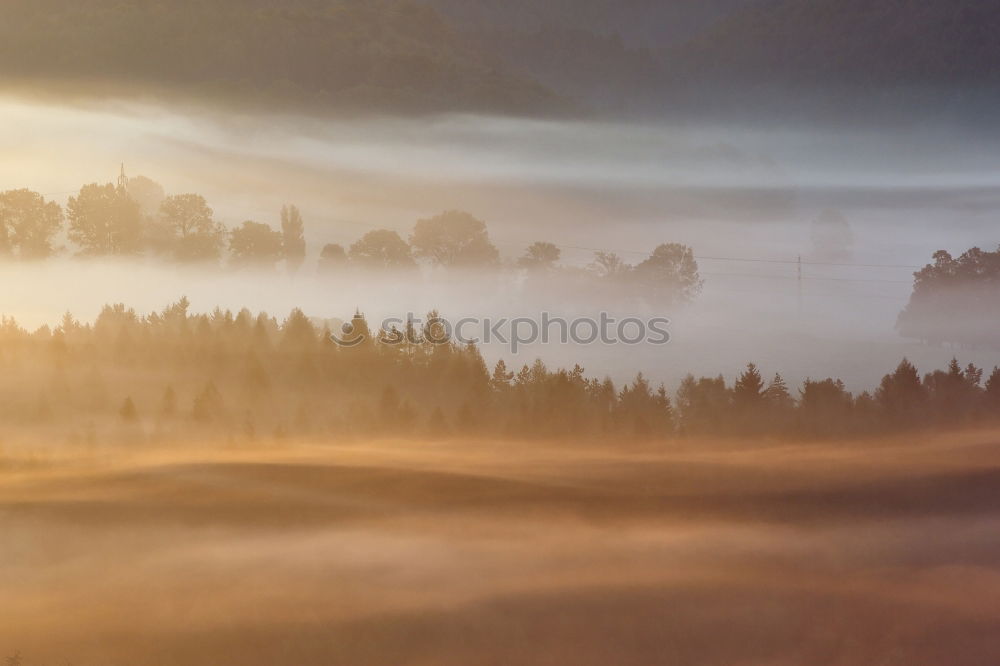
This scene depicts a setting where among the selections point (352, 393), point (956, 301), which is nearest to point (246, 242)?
point (352, 393)

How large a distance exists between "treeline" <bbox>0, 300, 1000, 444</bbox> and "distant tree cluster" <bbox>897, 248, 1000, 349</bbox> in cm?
120

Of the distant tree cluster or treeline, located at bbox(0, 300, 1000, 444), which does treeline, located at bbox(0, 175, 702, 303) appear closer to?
treeline, located at bbox(0, 300, 1000, 444)

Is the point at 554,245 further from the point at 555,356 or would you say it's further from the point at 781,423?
the point at 781,423

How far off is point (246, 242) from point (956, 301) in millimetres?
10492

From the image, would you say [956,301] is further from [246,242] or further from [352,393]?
[246,242]

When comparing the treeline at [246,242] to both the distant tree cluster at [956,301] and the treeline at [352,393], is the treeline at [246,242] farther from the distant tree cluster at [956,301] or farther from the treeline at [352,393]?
the distant tree cluster at [956,301]

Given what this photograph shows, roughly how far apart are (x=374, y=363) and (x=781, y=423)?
510 centimetres

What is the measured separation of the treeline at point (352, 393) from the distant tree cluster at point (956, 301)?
1.20 meters

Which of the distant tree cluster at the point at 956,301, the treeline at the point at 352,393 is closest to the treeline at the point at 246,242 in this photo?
the treeline at the point at 352,393

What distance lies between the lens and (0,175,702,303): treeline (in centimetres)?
1223

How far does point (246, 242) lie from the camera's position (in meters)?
12.6

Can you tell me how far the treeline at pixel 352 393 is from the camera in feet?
35.9

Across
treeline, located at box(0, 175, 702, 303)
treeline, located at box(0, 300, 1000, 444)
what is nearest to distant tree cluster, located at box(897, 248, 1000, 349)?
treeline, located at box(0, 300, 1000, 444)

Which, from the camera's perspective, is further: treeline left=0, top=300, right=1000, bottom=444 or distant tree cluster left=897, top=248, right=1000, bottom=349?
distant tree cluster left=897, top=248, right=1000, bottom=349
